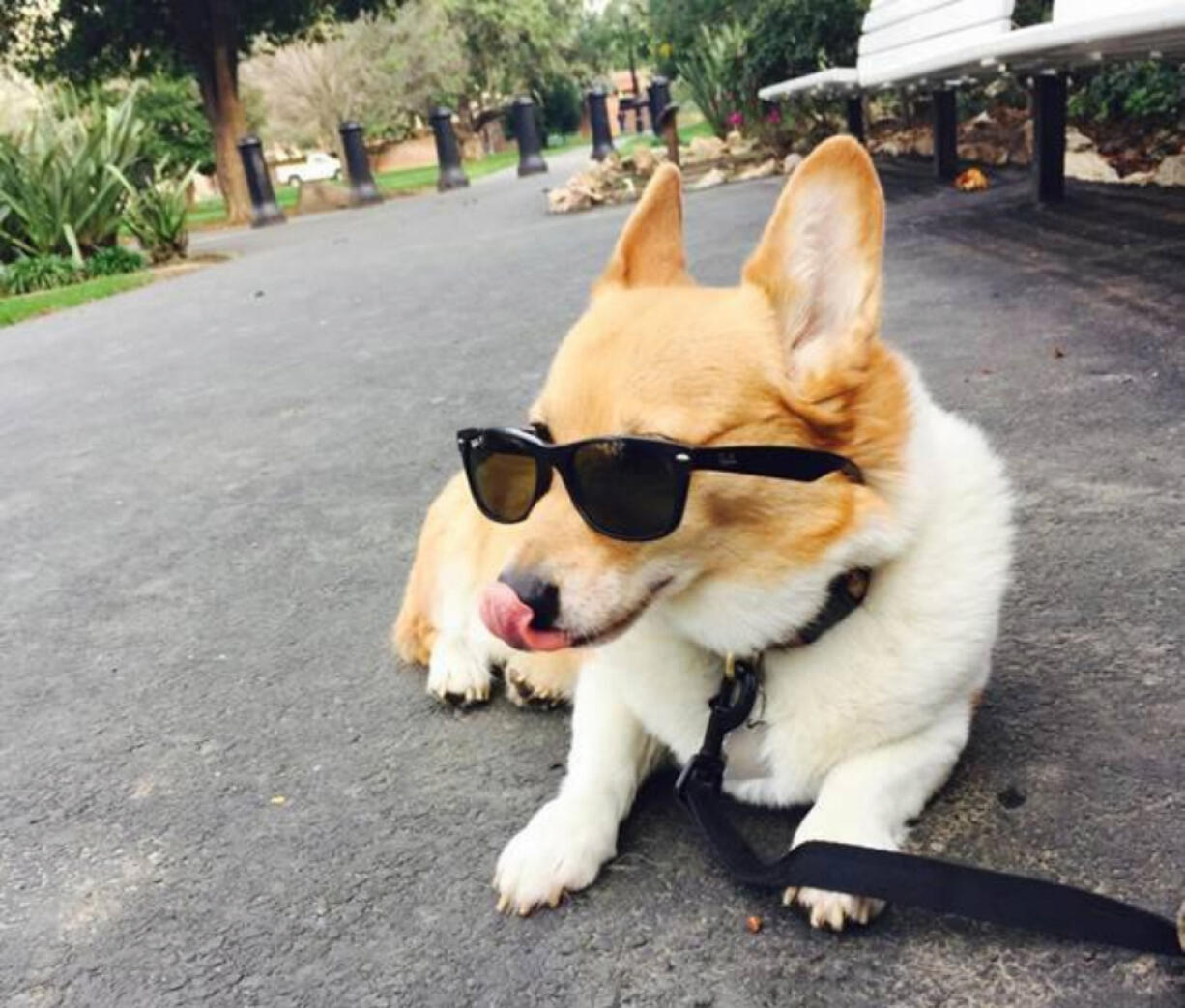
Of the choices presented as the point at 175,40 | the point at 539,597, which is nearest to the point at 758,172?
the point at 539,597

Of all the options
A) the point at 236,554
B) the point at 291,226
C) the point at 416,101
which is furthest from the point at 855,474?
the point at 416,101

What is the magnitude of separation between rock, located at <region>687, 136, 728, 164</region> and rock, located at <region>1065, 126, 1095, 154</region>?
6.71 m

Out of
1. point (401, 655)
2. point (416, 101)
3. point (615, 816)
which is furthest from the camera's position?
point (416, 101)

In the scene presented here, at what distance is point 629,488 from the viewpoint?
160 centimetres

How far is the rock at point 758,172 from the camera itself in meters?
12.5

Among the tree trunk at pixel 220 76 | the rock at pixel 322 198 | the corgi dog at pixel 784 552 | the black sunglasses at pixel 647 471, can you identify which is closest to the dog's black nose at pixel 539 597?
the corgi dog at pixel 784 552

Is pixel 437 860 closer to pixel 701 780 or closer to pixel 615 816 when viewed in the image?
pixel 615 816

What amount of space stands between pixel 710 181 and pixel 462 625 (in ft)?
36.0

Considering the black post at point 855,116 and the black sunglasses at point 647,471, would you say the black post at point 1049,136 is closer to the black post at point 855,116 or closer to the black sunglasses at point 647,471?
the black post at point 855,116

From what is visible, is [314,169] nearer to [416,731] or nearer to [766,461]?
[416,731]

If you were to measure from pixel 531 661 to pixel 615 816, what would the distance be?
56cm

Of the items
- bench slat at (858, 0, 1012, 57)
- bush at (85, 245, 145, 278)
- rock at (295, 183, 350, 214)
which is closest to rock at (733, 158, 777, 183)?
bench slat at (858, 0, 1012, 57)

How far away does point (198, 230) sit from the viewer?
71.3 feet

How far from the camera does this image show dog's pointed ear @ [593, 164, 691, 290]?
2045 mm
